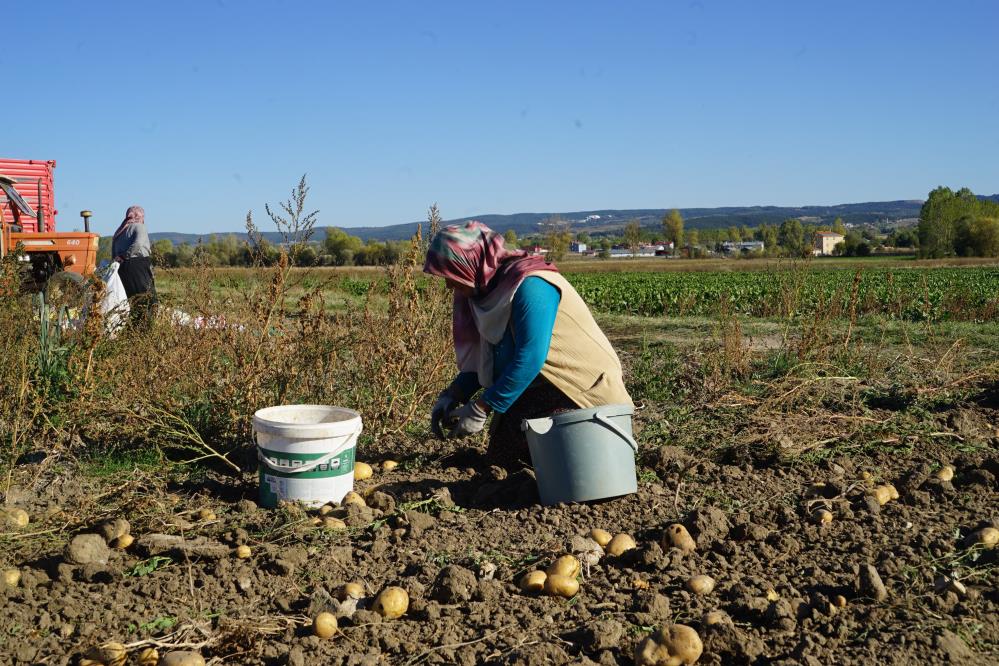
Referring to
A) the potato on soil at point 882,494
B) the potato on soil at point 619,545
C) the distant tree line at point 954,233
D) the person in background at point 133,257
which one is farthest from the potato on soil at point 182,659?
the distant tree line at point 954,233

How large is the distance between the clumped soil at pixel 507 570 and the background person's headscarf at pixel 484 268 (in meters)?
0.73

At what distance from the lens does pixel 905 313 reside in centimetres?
1384

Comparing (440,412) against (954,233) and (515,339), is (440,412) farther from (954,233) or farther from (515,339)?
(954,233)

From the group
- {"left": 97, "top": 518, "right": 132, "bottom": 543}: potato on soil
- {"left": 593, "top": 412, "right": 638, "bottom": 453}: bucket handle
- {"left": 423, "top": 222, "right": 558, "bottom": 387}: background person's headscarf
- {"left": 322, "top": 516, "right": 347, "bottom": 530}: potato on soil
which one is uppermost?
{"left": 423, "top": 222, "right": 558, "bottom": 387}: background person's headscarf

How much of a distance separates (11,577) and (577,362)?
7.59ft

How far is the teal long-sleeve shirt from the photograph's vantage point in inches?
151

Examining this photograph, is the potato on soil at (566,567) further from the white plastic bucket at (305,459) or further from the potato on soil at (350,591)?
the white plastic bucket at (305,459)

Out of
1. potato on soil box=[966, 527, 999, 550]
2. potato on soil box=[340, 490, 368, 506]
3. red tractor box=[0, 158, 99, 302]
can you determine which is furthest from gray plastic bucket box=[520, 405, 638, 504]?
red tractor box=[0, 158, 99, 302]

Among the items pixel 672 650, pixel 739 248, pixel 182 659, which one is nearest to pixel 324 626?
pixel 182 659

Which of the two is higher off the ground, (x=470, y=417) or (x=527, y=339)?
(x=527, y=339)

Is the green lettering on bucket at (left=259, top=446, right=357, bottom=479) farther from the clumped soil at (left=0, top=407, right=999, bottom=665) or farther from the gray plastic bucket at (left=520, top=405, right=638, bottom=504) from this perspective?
the gray plastic bucket at (left=520, top=405, right=638, bottom=504)

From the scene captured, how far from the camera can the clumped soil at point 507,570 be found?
2570 mm

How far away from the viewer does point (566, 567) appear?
3.02 m

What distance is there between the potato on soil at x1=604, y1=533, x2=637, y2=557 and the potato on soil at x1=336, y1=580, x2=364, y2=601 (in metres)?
0.92
